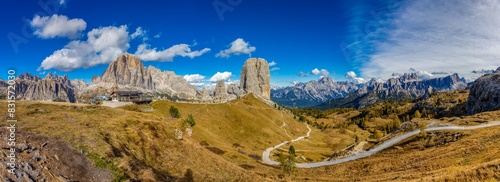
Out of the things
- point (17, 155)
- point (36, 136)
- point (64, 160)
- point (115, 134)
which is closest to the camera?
point (17, 155)

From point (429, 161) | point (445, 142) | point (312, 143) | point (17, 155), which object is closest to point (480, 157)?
point (429, 161)

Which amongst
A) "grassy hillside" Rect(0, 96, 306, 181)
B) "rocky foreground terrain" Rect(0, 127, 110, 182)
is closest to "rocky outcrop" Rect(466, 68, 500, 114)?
"grassy hillside" Rect(0, 96, 306, 181)

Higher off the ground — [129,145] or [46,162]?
[46,162]

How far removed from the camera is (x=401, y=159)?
202 feet

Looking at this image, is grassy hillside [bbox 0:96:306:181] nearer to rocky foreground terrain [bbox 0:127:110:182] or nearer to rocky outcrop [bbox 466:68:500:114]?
rocky foreground terrain [bbox 0:127:110:182]

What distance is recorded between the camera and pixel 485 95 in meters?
156

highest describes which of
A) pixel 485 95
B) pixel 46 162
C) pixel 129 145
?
pixel 485 95

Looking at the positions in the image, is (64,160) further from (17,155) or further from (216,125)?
(216,125)

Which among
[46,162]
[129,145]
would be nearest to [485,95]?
[129,145]

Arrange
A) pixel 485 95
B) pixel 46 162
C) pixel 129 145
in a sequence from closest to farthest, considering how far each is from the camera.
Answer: pixel 46 162 < pixel 129 145 < pixel 485 95

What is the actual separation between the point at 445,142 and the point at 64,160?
76140 millimetres

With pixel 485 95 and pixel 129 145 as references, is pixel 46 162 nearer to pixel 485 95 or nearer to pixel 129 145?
pixel 129 145

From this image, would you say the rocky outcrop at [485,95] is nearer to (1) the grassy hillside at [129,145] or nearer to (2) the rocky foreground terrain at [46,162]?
(1) the grassy hillside at [129,145]

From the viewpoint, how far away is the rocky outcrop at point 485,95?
147 m
